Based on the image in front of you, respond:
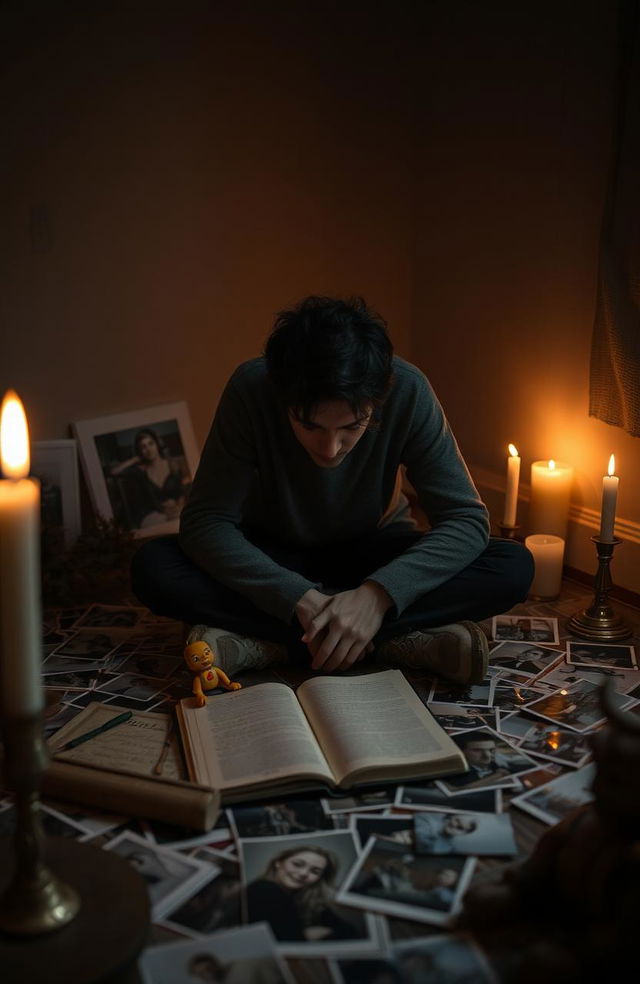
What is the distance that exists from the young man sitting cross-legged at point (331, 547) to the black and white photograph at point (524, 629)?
18 centimetres

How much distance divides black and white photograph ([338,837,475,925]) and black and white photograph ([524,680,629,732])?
0.50 metres

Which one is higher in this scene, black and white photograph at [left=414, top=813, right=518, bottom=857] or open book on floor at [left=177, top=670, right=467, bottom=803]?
open book on floor at [left=177, top=670, right=467, bottom=803]

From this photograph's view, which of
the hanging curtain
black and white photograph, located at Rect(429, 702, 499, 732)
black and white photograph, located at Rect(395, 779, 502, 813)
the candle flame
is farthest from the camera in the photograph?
the hanging curtain

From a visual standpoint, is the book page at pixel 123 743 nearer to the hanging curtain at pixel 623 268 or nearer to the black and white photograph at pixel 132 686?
the black and white photograph at pixel 132 686

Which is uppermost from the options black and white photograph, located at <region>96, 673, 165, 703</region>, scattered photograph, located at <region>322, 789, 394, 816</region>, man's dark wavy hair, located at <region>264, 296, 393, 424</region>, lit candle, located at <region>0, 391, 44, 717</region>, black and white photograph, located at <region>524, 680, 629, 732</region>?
man's dark wavy hair, located at <region>264, 296, 393, 424</region>

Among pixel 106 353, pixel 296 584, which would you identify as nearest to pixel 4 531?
pixel 296 584

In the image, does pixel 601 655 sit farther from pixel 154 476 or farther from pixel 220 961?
pixel 154 476

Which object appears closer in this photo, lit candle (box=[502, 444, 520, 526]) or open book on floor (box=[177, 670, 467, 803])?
open book on floor (box=[177, 670, 467, 803])

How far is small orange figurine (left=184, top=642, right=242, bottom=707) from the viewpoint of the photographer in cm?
185

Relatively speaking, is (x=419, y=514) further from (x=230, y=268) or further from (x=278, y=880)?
(x=278, y=880)

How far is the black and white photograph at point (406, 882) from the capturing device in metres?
1.29

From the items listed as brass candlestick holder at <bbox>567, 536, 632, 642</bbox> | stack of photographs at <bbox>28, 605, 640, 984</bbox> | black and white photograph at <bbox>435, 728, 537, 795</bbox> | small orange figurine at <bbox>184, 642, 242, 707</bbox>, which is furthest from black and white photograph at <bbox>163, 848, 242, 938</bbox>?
brass candlestick holder at <bbox>567, 536, 632, 642</bbox>

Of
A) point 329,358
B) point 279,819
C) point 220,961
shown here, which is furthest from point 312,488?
point 220,961

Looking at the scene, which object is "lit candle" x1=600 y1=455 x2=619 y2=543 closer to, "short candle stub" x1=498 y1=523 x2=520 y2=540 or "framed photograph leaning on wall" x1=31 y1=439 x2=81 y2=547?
"short candle stub" x1=498 y1=523 x2=520 y2=540
